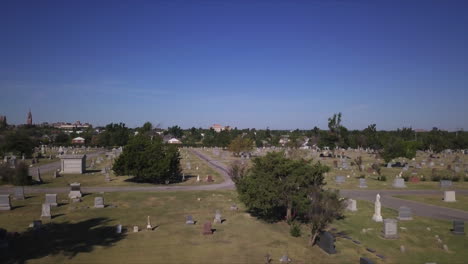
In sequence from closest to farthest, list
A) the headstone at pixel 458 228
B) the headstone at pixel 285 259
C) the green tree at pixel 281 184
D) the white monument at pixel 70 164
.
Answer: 1. the headstone at pixel 285 259
2. the headstone at pixel 458 228
3. the green tree at pixel 281 184
4. the white monument at pixel 70 164

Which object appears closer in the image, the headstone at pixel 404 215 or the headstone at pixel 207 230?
the headstone at pixel 207 230

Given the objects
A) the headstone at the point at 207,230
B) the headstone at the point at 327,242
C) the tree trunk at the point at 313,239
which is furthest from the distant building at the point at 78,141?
the headstone at the point at 327,242

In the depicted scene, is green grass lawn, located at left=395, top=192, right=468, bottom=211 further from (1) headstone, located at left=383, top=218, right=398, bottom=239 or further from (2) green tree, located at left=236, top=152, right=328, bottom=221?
(2) green tree, located at left=236, top=152, right=328, bottom=221

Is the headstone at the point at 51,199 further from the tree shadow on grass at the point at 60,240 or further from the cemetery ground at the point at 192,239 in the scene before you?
the tree shadow on grass at the point at 60,240

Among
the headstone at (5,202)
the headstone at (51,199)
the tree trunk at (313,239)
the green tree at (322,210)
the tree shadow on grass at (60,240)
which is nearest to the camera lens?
the tree shadow on grass at (60,240)

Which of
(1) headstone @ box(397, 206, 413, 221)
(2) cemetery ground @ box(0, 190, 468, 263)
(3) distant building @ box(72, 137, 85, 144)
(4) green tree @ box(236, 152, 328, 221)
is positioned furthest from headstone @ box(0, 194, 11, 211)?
(3) distant building @ box(72, 137, 85, 144)

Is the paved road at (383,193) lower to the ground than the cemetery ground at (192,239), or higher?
higher

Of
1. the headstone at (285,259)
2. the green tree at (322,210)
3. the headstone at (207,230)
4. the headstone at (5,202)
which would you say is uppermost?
the green tree at (322,210)

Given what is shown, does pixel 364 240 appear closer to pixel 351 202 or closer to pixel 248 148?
pixel 351 202
